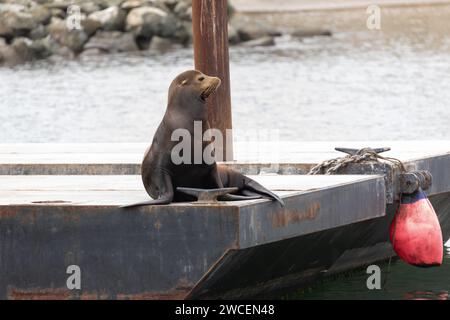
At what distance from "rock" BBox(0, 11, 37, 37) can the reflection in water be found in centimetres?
123

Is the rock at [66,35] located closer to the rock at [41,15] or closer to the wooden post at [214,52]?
the rock at [41,15]

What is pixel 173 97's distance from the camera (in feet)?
31.2

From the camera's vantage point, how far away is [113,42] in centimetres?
5041

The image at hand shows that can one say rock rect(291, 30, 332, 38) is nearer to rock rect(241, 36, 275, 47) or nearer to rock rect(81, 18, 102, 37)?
rock rect(241, 36, 275, 47)

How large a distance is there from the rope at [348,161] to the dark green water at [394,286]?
829mm

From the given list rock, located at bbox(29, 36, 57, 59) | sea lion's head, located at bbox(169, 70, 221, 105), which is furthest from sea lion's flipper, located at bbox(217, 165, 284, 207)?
rock, located at bbox(29, 36, 57, 59)

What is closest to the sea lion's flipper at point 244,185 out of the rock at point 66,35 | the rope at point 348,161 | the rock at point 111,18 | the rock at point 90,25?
the rope at point 348,161

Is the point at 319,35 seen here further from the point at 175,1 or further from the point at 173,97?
the point at 173,97

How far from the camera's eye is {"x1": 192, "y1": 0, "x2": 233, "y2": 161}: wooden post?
1211 cm

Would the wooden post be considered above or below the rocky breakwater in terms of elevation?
below

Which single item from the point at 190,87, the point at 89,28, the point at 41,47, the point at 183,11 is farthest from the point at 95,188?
the point at 183,11

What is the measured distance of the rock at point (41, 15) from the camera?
165ft
